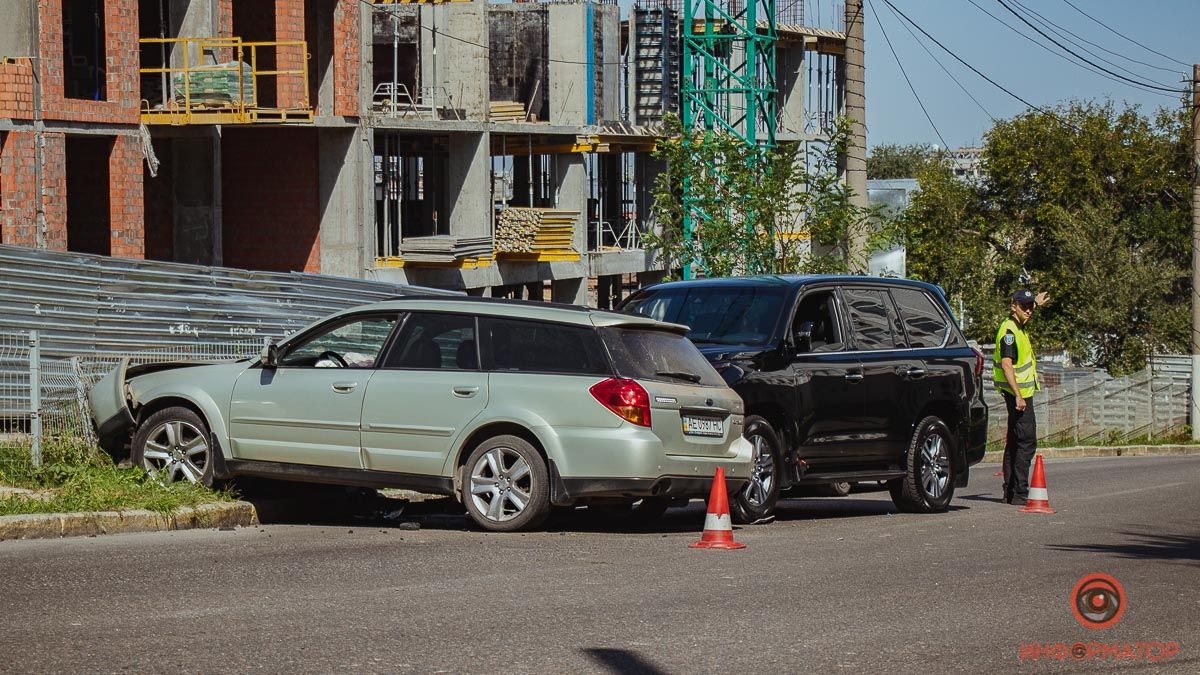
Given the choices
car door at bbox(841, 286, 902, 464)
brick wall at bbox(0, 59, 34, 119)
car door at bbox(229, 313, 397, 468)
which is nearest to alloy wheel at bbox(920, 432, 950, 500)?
car door at bbox(841, 286, 902, 464)

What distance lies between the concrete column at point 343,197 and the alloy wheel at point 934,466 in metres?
24.7

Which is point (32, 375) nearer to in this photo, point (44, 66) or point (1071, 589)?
point (1071, 589)

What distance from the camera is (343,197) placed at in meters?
38.2

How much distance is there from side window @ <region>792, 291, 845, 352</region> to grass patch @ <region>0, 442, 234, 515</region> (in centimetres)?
508

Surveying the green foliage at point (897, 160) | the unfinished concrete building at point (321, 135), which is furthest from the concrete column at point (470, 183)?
the green foliage at point (897, 160)

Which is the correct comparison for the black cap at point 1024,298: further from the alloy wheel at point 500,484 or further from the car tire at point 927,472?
the alloy wheel at point 500,484

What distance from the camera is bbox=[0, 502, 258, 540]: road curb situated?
10.7 meters

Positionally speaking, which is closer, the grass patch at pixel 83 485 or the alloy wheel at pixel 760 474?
the grass patch at pixel 83 485

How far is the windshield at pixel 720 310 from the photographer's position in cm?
1364

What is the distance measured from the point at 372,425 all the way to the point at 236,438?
1.15 m

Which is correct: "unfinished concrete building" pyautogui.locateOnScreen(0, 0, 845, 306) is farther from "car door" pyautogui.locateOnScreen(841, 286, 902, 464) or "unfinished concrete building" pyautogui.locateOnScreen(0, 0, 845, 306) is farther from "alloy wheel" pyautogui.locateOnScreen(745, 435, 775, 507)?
"alloy wheel" pyautogui.locateOnScreen(745, 435, 775, 507)

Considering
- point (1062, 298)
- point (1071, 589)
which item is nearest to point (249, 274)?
point (1071, 589)

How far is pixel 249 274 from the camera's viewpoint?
20.4m

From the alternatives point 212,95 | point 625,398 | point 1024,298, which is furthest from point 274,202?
point 625,398
